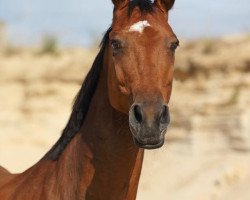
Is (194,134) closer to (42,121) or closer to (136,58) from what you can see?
(42,121)

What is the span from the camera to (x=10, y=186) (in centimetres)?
464

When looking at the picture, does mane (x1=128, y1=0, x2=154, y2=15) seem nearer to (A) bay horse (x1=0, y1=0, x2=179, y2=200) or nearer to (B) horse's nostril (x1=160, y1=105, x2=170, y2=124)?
(A) bay horse (x1=0, y1=0, x2=179, y2=200)

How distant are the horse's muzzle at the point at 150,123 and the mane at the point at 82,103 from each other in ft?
2.52

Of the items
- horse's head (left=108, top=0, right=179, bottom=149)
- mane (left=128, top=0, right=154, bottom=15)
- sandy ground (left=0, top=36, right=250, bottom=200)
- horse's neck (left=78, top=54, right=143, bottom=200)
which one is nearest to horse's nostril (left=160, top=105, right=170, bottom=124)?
horse's head (left=108, top=0, right=179, bottom=149)

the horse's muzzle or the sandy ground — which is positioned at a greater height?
the horse's muzzle

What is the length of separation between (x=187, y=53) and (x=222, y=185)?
17.5ft

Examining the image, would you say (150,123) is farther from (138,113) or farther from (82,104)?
(82,104)

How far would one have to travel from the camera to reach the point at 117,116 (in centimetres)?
409

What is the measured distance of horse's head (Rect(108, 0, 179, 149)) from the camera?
11.7 feet

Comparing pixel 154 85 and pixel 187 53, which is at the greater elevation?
pixel 154 85

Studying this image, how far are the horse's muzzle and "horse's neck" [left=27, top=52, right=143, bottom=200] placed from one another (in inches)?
18.4

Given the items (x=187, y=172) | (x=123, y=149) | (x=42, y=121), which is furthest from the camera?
(x=42, y=121)

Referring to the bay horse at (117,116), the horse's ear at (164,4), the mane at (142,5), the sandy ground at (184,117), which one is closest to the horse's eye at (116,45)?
the bay horse at (117,116)

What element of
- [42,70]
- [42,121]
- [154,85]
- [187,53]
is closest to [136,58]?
[154,85]
